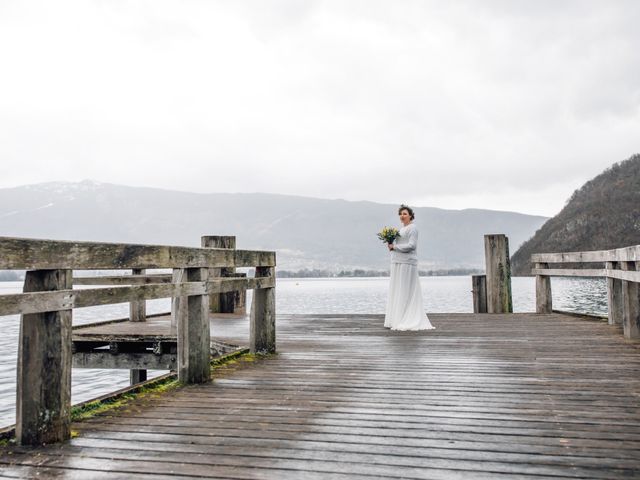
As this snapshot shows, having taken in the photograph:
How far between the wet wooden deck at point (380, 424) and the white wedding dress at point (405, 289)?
10.6ft

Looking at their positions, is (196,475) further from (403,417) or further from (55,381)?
(403,417)

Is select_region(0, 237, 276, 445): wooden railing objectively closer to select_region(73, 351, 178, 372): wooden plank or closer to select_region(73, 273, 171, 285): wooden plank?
select_region(73, 273, 171, 285): wooden plank

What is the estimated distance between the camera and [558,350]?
24.9 ft

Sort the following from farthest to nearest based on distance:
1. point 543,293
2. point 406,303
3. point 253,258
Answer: point 543,293
point 406,303
point 253,258

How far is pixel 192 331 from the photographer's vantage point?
218 inches

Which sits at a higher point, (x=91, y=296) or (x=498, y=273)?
(x=498, y=273)

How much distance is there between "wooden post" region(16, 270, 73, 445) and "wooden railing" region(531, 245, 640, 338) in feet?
24.0

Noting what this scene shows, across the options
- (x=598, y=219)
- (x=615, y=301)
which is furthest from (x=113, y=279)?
(x=598, y=219)

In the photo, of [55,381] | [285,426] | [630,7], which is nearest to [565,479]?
[285,426]

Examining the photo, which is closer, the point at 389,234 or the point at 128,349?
the point at 128,349

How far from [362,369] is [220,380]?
170 centimetres

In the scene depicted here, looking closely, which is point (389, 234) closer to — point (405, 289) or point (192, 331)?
point (405, 289)

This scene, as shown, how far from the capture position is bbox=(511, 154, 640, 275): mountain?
360 feet

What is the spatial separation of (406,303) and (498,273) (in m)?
4.03
